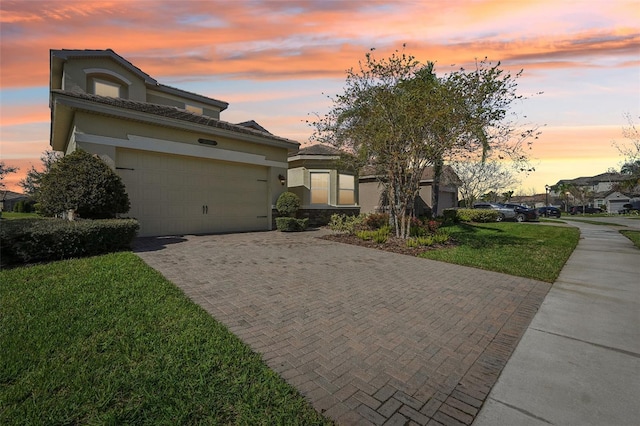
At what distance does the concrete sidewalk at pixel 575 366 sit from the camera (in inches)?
92.6

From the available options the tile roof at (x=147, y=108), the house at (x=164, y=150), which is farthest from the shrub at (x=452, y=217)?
the tile roof at (x=147, y=108)

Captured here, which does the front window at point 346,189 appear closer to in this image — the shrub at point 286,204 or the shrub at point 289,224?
the shrub at point 286,204

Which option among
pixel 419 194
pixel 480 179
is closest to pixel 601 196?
pixel 480 179

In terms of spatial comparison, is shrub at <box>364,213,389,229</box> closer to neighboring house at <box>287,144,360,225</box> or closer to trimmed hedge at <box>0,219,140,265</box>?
neighboring house at <box>287,144,360,225</box>

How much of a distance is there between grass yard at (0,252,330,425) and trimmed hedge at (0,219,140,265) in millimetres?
1801

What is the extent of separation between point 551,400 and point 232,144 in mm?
12177

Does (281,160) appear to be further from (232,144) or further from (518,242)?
(518,242)

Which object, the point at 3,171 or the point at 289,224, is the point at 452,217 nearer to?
the point at 289,224

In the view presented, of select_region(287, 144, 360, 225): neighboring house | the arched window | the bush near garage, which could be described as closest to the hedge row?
the bush near garage

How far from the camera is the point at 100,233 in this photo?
679 cm

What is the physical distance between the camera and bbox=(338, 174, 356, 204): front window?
54.6 ft

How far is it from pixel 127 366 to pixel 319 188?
13.9 m

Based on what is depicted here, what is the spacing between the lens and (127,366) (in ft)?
9.02

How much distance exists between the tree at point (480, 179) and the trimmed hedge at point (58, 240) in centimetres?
3043
